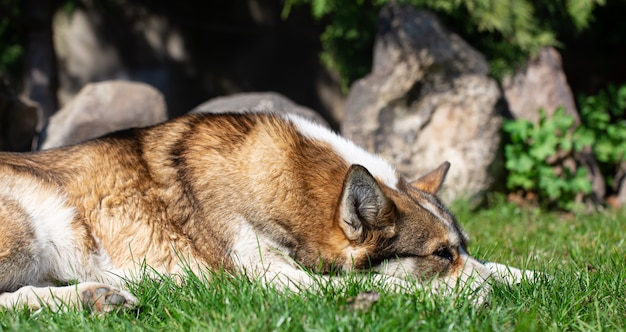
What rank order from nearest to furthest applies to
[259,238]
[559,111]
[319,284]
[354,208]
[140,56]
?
[319,284], [354,208], [259,238], [559,111], [140,56]

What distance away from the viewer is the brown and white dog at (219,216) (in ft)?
11.5

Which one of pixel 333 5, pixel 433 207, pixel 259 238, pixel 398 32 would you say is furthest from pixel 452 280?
pixel 333 5

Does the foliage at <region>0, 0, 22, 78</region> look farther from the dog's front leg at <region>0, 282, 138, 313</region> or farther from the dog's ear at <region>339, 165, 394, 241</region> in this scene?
the dog's ear at <region>339, 165, 394, 241</region>

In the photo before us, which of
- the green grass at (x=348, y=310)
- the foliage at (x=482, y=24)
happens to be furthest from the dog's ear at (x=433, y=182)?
the foliage at (x=482, y=24)

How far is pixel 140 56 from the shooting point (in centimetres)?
969

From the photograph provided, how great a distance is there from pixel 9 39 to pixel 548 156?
6641 mm

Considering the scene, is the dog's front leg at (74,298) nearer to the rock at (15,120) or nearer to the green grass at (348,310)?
the green grass at (348,310)

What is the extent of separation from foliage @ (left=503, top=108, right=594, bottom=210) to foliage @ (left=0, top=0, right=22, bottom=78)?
5.98m

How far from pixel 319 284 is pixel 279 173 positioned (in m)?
0.81

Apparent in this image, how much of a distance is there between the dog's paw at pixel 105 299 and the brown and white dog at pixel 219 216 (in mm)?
66

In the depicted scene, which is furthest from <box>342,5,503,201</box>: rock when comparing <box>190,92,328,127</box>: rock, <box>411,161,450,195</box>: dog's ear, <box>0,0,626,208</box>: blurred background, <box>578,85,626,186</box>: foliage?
<box>411,161,450,195</box>: dog's ear

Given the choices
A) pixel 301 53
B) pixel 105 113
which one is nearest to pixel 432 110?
pixel 301 53

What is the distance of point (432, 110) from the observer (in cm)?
715

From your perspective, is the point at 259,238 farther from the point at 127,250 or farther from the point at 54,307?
the point at 54,307
